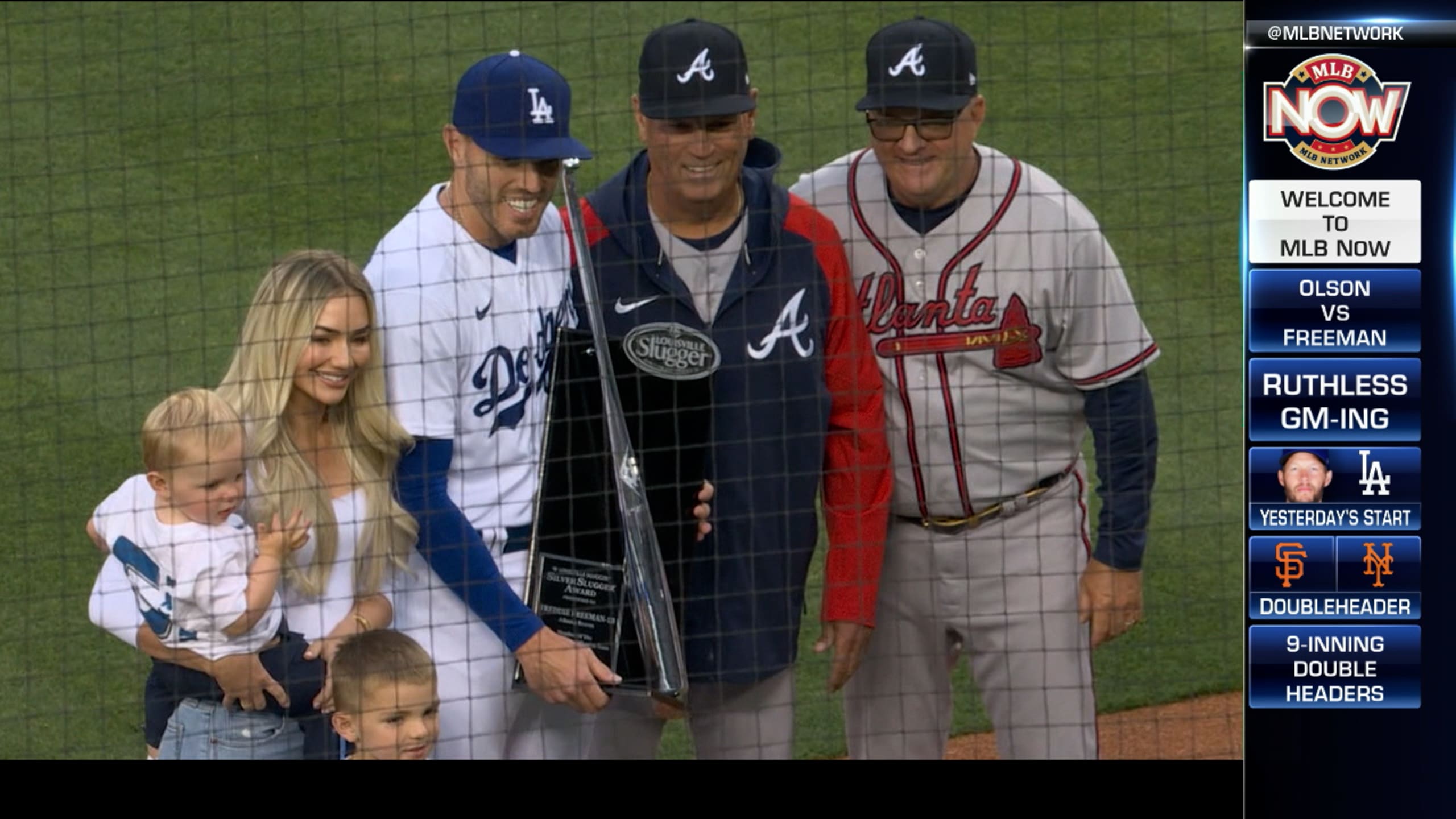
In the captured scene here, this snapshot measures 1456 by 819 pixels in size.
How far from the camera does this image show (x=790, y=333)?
340 centimetres

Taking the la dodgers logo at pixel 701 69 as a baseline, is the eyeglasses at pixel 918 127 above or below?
below

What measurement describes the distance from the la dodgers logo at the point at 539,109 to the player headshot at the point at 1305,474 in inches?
48.7

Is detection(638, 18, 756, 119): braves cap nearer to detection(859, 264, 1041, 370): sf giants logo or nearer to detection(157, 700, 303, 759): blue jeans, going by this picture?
detection(859, 264, 1041, 370): sf giants logo

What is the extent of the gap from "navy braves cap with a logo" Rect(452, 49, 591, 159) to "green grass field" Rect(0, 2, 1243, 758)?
3.96 ft

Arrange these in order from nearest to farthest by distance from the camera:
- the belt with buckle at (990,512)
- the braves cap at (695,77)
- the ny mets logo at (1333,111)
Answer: the ny mets logo at (1333,111) → the braves cap at (695,77) → the belt with buckle at (990,512)

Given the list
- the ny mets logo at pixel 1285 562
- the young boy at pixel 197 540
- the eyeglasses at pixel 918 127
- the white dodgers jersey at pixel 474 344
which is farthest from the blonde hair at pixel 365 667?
the ny mets logo at pixel 1285 562

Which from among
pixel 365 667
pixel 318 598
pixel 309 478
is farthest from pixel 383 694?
pixel 309 478

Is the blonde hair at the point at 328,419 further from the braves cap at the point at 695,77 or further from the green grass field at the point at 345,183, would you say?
the green grass field at the point at 345,183

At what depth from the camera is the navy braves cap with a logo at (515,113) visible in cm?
337

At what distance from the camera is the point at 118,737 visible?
4.06 meters

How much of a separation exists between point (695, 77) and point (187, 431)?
3.10 feet

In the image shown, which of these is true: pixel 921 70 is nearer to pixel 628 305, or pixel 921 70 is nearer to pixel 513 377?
pixel 628 305
